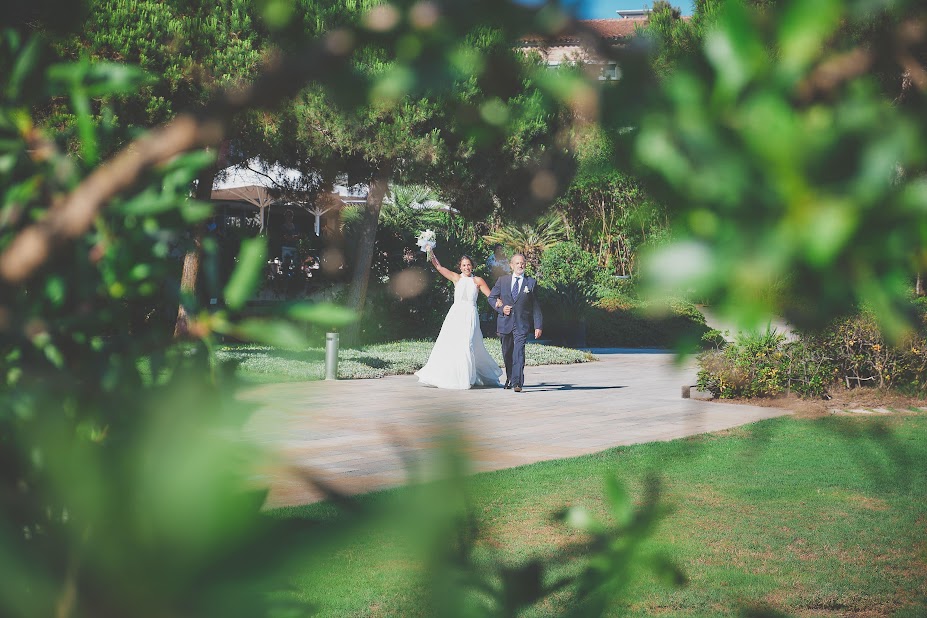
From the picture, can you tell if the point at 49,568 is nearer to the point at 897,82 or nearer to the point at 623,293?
the point at 623,293

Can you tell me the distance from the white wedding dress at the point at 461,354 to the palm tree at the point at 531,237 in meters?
13.7

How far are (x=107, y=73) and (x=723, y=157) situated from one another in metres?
0.54

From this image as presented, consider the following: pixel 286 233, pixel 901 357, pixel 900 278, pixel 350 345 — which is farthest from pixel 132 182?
pixel 286 233

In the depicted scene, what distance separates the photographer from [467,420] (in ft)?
1.91

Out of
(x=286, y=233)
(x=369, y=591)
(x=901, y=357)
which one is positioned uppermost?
(x=286, y=233)

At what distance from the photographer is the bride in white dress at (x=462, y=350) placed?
44.9ft

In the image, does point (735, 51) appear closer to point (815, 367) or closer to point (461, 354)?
point (815, 367)

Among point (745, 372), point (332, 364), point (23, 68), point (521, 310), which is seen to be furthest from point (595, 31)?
point (332, 364)

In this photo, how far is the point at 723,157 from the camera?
0.49 m

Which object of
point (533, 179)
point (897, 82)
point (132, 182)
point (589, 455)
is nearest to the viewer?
point (132, 182)

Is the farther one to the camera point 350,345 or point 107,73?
point 350,345

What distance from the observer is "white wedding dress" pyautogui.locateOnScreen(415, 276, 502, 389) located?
44.9 feet

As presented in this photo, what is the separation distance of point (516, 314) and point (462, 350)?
44.1 inches

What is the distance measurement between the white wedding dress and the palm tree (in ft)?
45.1
